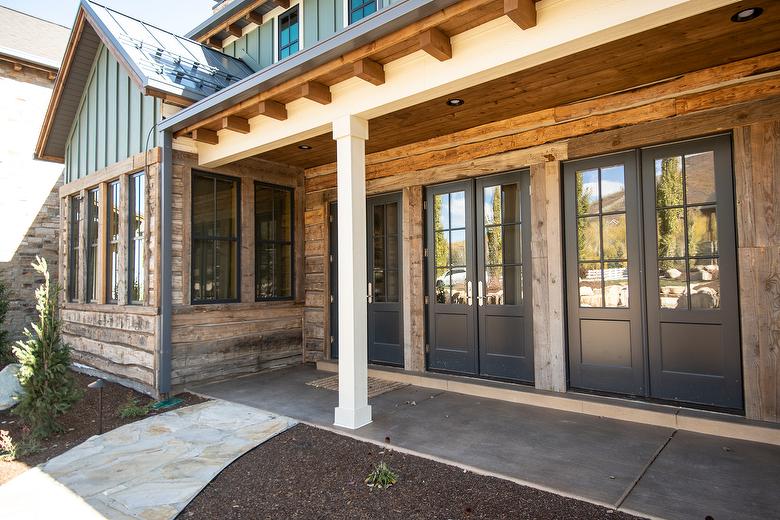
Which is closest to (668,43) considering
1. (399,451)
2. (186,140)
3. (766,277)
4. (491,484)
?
(766,277)

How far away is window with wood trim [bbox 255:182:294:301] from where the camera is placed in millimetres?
6059

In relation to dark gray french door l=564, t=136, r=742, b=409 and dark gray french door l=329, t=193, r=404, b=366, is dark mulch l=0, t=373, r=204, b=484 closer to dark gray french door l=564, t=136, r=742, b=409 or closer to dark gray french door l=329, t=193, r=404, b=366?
dark gray french door l=329, t=193, r=404, b=366

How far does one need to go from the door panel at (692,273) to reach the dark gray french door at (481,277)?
3.59ft

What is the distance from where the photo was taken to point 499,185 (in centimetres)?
486

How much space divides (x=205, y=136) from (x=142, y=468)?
3.35 m

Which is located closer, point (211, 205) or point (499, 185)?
point (499, 185)

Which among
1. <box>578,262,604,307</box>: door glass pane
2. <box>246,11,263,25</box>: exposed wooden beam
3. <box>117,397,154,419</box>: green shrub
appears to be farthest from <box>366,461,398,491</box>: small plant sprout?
<box>246,11,263,25</box>: exposed wooden beam

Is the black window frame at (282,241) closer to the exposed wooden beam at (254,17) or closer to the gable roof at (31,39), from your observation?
the exposed wooden beam at (254,17)

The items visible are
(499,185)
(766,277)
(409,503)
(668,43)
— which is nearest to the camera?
(409,503)

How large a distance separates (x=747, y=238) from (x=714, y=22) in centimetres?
A: 155

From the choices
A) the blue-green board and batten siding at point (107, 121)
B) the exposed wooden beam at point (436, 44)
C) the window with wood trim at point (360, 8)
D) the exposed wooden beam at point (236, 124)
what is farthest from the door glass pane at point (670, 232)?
the blue-green board and batten siding at point (107, 121)

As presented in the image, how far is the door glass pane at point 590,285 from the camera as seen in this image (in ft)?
13.8

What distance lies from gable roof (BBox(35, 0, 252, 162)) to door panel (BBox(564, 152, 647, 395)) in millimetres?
4198

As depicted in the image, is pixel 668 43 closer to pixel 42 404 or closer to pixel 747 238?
pixel 747 238
